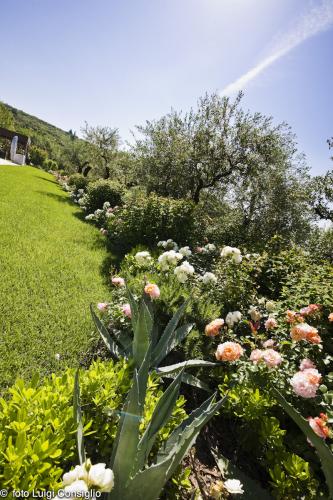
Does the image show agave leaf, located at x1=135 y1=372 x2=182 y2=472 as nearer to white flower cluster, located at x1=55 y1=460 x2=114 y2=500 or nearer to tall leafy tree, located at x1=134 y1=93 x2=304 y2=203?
white flower cluster, located at x1=55 y1=460 x2=114 y2=500

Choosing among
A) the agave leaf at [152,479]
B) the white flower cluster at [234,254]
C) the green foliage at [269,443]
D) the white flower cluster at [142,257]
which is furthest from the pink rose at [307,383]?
the white flower cluster at [142,257]

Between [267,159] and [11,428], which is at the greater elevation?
[267,159]

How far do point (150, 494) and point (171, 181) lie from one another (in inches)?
462

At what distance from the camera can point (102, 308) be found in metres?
3.49

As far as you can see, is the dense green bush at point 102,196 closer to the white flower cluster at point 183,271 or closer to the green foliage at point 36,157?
the white flower cluster at point 183,271

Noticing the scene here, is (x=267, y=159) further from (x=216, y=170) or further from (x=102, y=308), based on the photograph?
(x=102, y=308)

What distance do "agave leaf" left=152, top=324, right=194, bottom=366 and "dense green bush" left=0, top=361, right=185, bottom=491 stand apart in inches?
22.9

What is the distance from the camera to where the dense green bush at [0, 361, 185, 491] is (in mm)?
1372

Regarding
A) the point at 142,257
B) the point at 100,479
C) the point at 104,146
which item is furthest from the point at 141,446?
the point at 104,146

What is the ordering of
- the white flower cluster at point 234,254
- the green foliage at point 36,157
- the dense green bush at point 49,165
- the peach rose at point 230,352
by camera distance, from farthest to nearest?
the green foliage at point 36,157, the dense green bush at point 49,165, the white flower cluster at point 234,254, the peach rose at point 230,352

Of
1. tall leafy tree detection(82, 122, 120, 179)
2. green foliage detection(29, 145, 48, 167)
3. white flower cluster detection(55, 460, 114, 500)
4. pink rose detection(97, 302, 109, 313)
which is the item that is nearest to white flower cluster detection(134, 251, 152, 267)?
pink rose detection(97, 302, 109, 313)

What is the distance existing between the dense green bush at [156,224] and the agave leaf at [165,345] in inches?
169

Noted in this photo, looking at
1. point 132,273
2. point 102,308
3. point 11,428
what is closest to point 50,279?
point 132,273

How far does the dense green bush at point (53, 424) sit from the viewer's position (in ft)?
4.50
